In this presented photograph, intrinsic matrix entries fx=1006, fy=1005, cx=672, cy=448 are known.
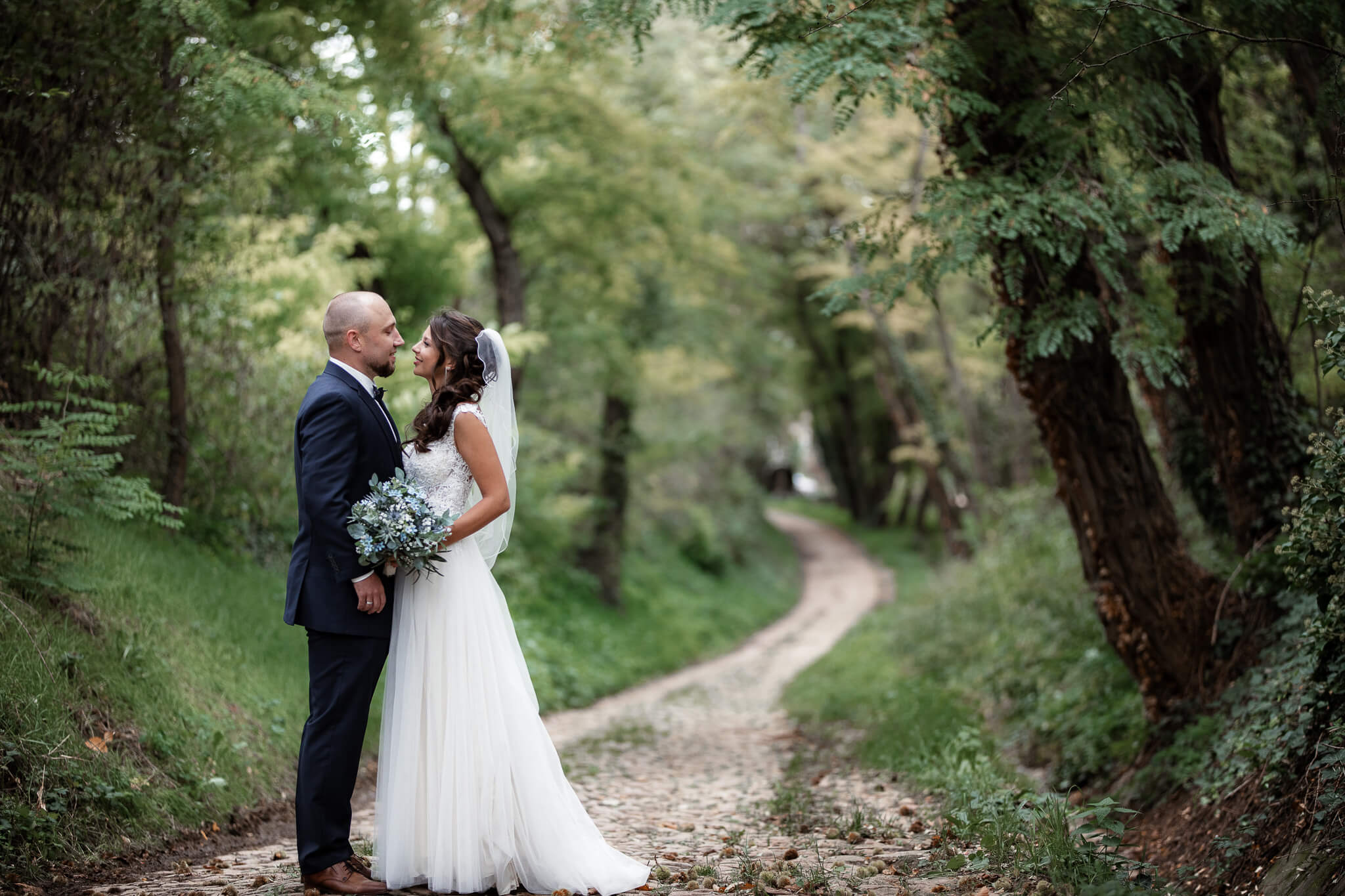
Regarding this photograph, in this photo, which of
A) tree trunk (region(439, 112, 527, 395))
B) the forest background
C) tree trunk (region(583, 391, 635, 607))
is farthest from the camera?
tree trunk (region(583, 391, 635, 607))

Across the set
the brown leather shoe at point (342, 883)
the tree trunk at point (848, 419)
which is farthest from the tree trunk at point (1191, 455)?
the tree trunk at point (848, 419)

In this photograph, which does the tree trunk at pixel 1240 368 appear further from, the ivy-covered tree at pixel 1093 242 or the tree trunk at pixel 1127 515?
the tree trunk at pixel 1127 515

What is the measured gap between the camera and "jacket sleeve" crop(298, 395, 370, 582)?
4219mm

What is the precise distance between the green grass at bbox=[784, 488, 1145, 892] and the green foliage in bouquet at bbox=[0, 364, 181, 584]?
500 centimetres

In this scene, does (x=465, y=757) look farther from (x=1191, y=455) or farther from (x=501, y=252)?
(x=501, y=252)

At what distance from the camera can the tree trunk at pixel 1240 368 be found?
22.5ft

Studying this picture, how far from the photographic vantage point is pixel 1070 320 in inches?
235

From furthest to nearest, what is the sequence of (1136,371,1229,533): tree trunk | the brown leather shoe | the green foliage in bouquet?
1. (1136,371,1229,533): tree trunk
2. the green foliage in bouquet
3. the brown leather shoe

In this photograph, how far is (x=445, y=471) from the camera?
4613 mm

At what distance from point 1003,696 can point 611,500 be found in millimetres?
10389

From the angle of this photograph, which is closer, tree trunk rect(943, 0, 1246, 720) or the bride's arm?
the bride's arm

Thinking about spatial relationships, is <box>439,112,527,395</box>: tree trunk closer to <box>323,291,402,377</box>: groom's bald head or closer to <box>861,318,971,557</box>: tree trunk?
<box>861,318,971,557</box>: tree trunk


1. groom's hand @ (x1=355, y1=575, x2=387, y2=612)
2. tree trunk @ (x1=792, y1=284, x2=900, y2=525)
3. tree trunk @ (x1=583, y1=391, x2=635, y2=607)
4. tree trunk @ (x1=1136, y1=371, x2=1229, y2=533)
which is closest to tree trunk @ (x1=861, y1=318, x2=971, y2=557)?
tree trunk @ (x1=583, y1=391, x2=635, y2=607)

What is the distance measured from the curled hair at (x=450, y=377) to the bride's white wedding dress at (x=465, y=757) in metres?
0.06
